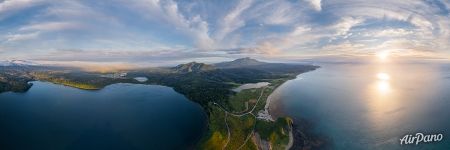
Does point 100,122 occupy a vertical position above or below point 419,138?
above

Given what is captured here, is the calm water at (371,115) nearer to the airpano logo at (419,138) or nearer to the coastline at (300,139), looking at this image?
the airpano logo at (419,138)

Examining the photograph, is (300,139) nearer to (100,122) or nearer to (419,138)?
(419,138)

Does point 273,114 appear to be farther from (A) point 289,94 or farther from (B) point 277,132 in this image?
(A) point 289,94

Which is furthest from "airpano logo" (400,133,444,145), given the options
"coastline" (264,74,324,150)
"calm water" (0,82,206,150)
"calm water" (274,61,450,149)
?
"calm water" (0,82,206,150)

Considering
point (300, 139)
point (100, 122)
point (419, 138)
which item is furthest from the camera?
point (100, 122)

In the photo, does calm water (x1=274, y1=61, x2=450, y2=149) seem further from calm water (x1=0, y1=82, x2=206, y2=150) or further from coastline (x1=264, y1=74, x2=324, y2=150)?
calm water (x1=0, y1=82, x2=206, y2=150)

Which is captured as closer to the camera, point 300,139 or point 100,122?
point 300,139

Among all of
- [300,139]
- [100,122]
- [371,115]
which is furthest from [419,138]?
[100,122]
